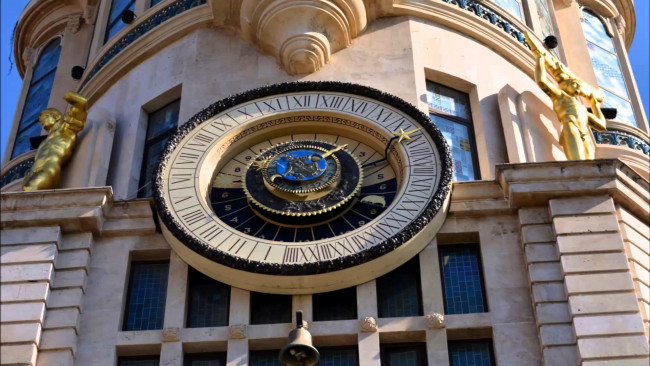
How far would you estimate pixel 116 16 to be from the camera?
26859 mm

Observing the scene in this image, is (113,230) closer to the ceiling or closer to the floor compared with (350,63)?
closer to the floor

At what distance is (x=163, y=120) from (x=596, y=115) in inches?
291

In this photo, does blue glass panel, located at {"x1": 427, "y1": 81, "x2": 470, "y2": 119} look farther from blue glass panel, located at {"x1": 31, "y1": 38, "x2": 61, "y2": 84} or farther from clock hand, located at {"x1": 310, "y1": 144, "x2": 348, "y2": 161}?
blue glass panel, located at {"x1": 31, "y1": 38, "x2": 61, "y2": 84}

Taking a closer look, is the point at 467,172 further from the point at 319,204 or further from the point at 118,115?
the point at 118,115

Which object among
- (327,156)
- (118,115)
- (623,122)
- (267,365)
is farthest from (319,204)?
(623,122)

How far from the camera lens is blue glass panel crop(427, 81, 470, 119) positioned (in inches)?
891

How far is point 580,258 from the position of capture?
733 inches

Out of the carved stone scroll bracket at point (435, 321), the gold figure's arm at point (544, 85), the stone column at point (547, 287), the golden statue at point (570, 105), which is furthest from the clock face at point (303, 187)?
the gold figure's arm at point (544, 85)

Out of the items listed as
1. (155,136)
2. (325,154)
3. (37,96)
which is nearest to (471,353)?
(325,154)

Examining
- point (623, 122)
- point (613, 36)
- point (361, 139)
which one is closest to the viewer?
point (361, 139)

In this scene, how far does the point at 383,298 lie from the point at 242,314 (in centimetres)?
202

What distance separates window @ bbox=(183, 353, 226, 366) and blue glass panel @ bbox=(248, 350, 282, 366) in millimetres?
384

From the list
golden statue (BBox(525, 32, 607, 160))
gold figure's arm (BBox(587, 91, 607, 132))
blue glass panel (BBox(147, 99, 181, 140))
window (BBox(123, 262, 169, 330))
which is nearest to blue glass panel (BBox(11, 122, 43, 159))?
blue glass panel (BBox(147, 99, 181, 140))

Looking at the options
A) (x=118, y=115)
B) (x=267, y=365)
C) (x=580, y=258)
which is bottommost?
(x=267, y=365)
